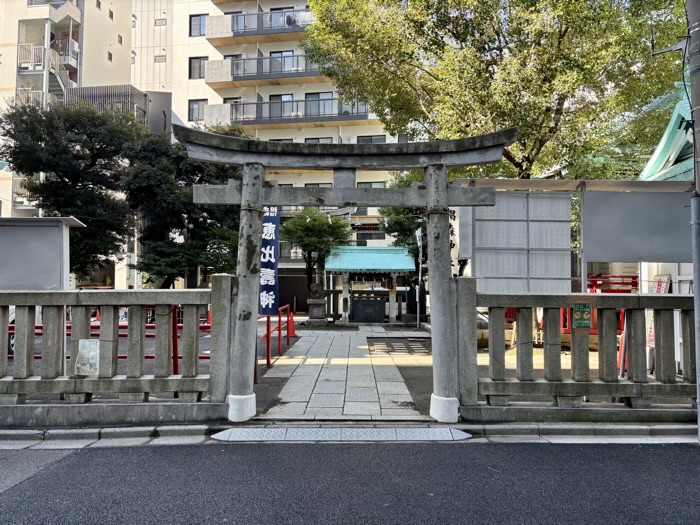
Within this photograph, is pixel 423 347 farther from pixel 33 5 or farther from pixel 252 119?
pixel 33 5

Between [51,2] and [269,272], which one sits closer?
[269,272]

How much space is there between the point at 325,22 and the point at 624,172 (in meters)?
9.74

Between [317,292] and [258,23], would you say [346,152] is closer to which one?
[317,292]

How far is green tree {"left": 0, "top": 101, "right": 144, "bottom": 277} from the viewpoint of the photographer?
18.5 m

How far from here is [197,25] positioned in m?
30.6

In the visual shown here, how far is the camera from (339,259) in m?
20.2

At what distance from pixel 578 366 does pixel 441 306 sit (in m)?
1.91

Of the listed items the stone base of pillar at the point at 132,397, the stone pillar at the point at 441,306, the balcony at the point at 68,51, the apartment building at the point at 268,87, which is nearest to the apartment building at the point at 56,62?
the balcony at the point at 68,51

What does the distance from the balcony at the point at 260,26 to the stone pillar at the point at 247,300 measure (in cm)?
2505

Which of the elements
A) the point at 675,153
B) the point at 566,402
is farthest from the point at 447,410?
the point at 675,153

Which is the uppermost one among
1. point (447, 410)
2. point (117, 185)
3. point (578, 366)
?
point (117, 185)

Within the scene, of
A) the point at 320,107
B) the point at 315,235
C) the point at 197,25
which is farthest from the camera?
the point at 197,25

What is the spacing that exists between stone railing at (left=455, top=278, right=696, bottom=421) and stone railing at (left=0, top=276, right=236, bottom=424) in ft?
10.5

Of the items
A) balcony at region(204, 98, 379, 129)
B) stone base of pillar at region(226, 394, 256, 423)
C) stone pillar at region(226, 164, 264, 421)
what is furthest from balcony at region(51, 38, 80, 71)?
stone base of pillar at region(226, 394, 256, 423)
